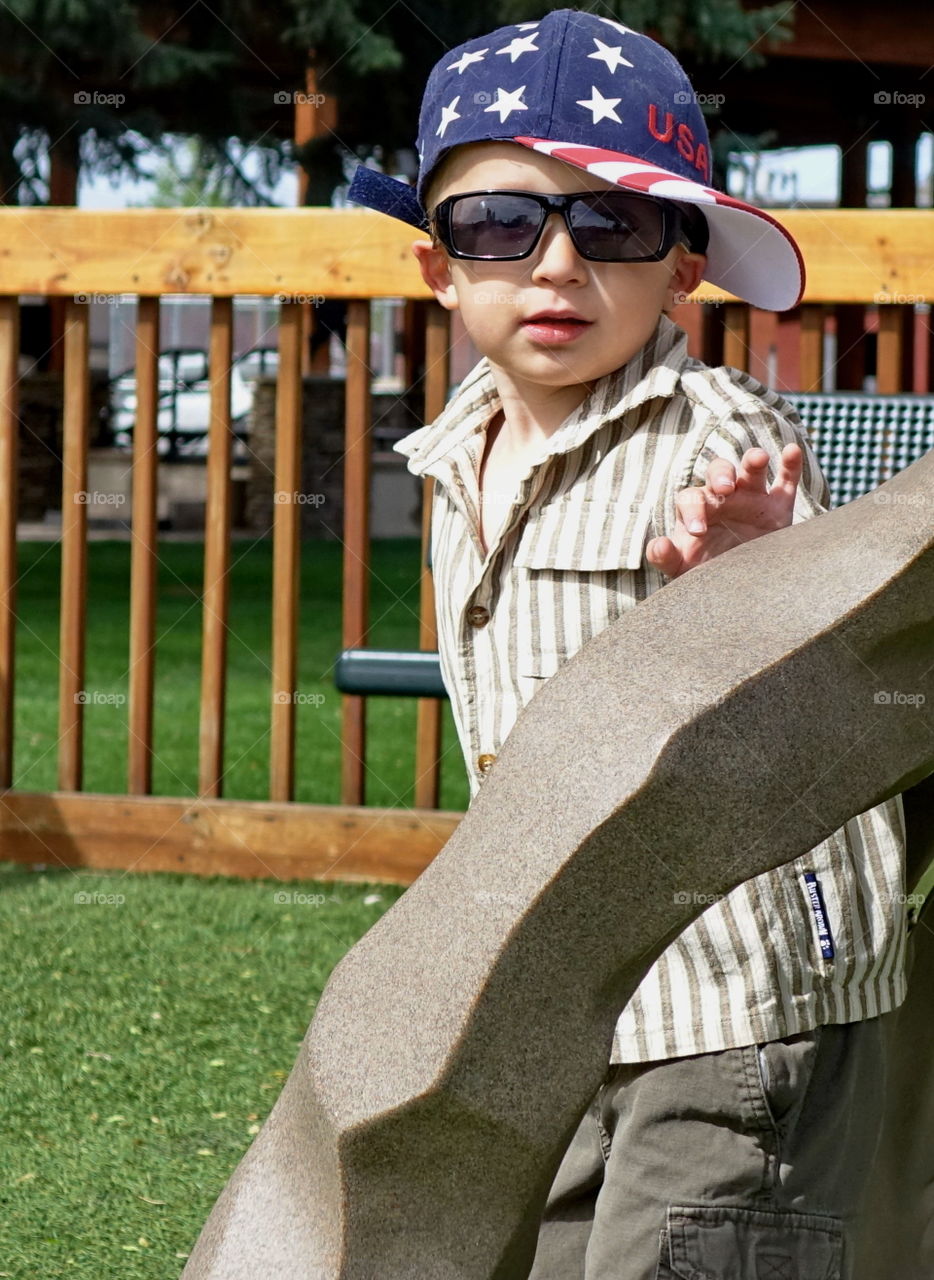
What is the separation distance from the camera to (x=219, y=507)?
438 centimetres

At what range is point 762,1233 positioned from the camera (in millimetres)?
1591

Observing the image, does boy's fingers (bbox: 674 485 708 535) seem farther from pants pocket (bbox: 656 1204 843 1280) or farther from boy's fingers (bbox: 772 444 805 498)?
pants pocket (bbox: 656 1204 843 1280)

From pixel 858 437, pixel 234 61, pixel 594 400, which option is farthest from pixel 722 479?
pixel 234 61

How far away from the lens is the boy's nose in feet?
5.85

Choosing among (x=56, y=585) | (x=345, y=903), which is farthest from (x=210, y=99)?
(x=345, y=903)

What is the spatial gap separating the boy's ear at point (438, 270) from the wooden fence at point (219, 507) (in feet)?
6.44

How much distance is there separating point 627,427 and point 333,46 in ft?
29.9

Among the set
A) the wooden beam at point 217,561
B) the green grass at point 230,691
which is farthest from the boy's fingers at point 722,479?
the green grass at point 230,691

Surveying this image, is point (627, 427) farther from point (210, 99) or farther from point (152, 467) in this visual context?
point (210, 99)

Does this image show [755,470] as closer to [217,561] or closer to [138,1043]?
[138,1043]

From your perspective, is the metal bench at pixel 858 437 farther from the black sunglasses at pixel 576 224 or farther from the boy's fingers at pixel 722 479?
the boy's fingers at pixel 722 479

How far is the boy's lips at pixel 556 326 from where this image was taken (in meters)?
1.81

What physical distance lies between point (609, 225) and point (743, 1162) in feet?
3.19

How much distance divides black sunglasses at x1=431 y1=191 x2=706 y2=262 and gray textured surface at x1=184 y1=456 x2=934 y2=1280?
74 centimetres
